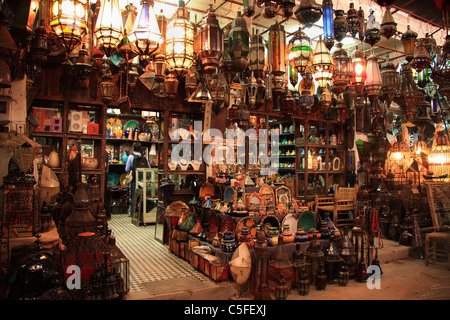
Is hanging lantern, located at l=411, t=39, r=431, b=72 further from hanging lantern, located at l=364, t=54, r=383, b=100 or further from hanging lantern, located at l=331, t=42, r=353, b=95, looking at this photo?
hanging lantern, located at l=331, t=42, r=353, b=95

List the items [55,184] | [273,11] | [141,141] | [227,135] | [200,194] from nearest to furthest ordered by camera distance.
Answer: [273,11]
[55,184]
[200,194]
[227,135]
[141,141]

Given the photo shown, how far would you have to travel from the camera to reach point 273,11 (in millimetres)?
2713

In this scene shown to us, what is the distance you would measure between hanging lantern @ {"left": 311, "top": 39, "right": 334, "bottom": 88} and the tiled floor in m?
2.65

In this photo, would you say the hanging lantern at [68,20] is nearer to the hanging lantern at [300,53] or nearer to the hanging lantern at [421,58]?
the hanging lantern at [300,53]

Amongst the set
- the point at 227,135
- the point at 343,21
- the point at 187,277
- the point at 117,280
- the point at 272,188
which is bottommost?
the point at 187,277

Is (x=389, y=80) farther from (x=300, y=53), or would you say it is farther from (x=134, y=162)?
(x=134, y=162)

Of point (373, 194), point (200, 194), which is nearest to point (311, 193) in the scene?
point (373, 194)

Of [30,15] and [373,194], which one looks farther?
[373,194]

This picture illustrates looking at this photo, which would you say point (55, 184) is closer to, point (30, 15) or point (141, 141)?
point (30, 15)

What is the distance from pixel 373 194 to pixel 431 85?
7.55 ft

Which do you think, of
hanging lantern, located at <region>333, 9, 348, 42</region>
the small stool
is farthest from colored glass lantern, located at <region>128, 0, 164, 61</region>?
the small stool

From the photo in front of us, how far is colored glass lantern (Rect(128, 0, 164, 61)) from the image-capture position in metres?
2.32

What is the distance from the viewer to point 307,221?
14.2 ft

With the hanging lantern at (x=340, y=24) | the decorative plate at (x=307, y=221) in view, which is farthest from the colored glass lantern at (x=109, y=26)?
the decorative plate at (x=307, y=221)
